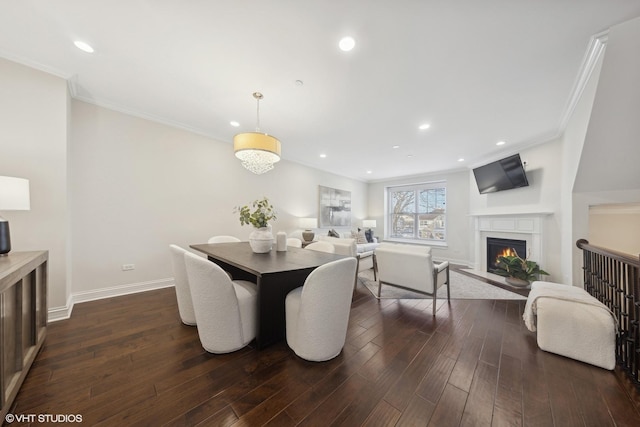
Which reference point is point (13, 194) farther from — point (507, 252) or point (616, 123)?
point (507, 252)

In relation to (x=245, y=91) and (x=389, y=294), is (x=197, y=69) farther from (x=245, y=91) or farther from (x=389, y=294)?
(x=389, y=294)

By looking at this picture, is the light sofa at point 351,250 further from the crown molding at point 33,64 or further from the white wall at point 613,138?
the crown molding at point 33,64

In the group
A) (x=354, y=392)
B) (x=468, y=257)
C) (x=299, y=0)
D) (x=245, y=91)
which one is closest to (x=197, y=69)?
(x=245, y=91)

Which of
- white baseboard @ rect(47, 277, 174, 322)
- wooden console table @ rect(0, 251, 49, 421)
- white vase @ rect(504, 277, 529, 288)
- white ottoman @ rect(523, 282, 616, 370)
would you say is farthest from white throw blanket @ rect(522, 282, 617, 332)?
white baseboard @ rect(47, 277, 174, 322)

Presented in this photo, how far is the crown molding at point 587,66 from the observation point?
5.62ft

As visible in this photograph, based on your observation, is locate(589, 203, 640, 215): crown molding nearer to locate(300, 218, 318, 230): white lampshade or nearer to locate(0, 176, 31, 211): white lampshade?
locate(300, 218, 318, 230): white lampshade

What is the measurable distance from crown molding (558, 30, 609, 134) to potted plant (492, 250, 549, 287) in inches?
94.4

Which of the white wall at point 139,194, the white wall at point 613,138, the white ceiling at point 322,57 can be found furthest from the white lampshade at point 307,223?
the white wall at point 613,138

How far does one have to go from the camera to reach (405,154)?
4695 mm

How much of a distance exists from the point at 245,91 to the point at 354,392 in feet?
10.2

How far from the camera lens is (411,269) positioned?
2.67m

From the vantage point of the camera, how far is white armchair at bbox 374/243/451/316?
2.55m

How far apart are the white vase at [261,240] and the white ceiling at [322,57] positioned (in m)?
1.70

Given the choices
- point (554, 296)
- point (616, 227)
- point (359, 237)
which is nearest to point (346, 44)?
point (554, 296)
